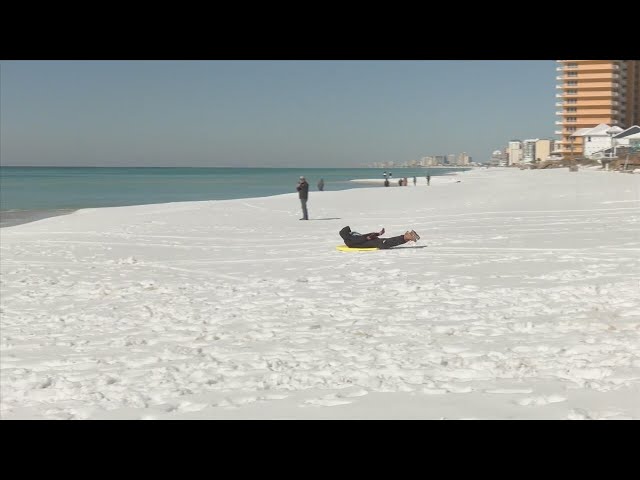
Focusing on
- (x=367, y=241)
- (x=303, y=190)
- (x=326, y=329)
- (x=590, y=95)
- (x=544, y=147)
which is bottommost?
(x=326, y=329)

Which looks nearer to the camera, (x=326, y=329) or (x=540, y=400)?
(x=540, y=400)

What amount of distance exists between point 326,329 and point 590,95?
12598 centimetres

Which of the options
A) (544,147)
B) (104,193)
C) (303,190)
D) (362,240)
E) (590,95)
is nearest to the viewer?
(362,240)

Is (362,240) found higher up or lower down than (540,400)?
higher up

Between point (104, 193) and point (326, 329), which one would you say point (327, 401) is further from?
point (104, 193)

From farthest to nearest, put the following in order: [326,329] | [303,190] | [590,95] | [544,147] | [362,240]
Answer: [544,147] < [590,95] < [303,190] < [362,240] < [326,329]

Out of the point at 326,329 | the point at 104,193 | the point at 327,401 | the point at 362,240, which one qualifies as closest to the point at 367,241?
the point at 362,240

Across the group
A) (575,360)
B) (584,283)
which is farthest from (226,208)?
(575,360)

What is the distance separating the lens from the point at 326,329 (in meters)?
7.24

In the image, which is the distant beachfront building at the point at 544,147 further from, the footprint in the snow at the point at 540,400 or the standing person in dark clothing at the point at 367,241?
the footprint in the snow at the point at 540,400

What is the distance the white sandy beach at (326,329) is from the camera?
197 inches

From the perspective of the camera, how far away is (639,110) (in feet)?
424

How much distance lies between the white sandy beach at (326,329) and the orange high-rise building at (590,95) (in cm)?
11252
